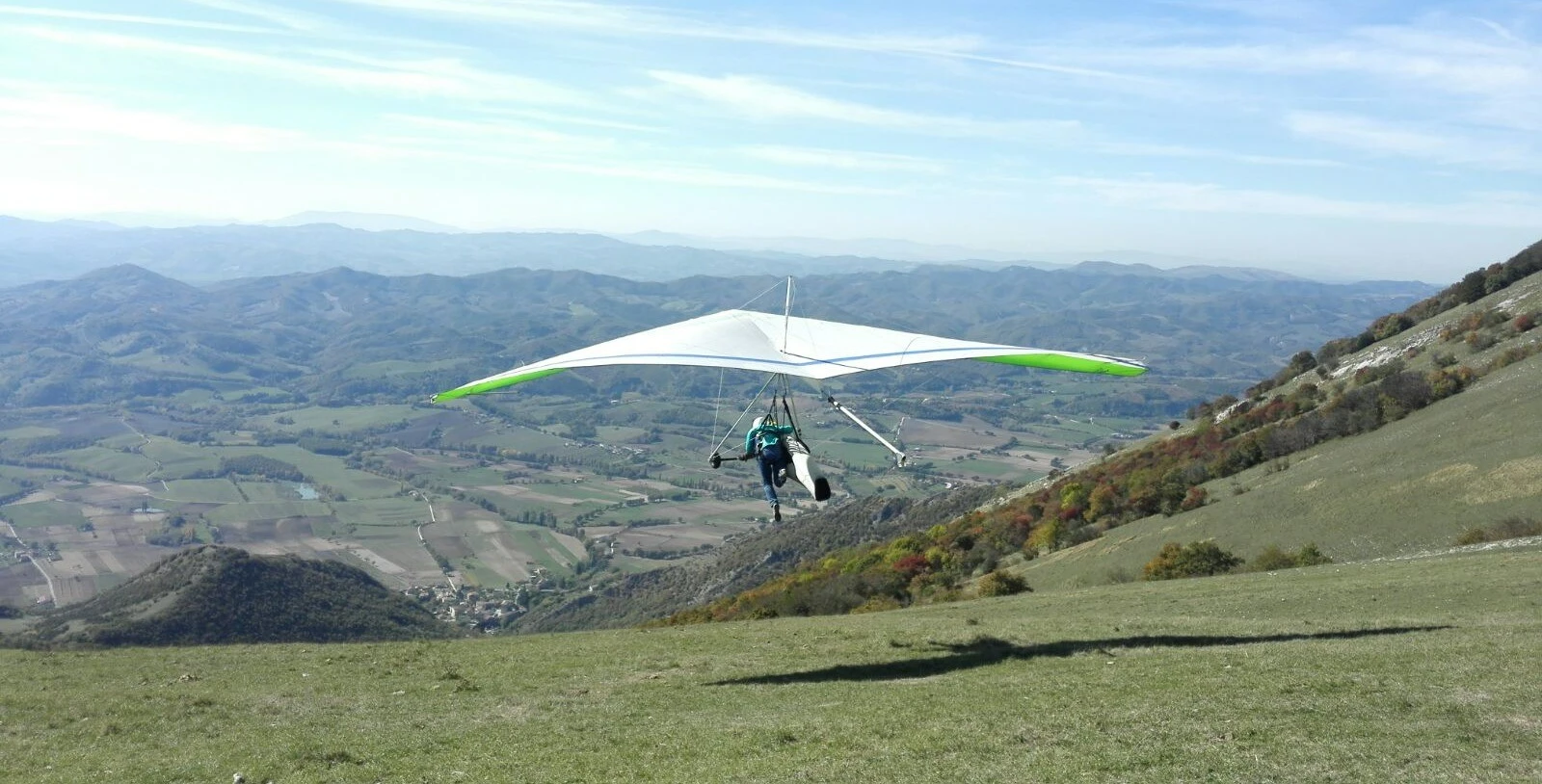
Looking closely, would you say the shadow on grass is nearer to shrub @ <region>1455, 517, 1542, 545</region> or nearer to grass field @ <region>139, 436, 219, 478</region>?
shrub @ <region>1455, 517, 1542, 545</region>

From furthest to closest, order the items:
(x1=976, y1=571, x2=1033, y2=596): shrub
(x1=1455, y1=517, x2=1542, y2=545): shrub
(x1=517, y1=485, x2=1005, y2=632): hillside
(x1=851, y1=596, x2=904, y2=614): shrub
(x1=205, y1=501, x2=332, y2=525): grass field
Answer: (x1=205, y1=501, x2=332, y2=525): grass field → (x1=517, y1=485, x2=1005, y2=632): hillside → (x1=851, y1=596, x2=904, y2=614): shrub → (x1=976, y1=571, x2=1033, y2=596): shrub → (x1=1455, y1=517, x2=1542, y2=545): shrub

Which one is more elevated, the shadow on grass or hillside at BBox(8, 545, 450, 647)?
the shadow on grass

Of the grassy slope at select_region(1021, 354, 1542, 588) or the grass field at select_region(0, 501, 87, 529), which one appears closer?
the grassy slope at select_region(1021, 354, 1542, 588)

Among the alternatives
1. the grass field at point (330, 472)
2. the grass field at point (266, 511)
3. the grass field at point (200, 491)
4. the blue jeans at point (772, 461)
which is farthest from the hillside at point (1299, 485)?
the grass field at point (200, 491)

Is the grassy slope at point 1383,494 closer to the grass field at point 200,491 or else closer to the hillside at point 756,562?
the hillside at point 756,562

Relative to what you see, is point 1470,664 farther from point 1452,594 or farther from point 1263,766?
point 1452,594

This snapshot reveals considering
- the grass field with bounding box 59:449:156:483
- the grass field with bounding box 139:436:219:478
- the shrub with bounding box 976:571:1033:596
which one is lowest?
the grass field with bounding box 59:449:156:483

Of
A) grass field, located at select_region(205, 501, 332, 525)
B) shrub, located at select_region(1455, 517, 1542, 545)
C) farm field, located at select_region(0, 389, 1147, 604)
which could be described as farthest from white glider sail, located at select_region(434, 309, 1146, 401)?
grass field, located at select_region(205, 501, 332, 525)

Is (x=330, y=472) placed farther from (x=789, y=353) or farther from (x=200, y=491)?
(x=789, y=353)
